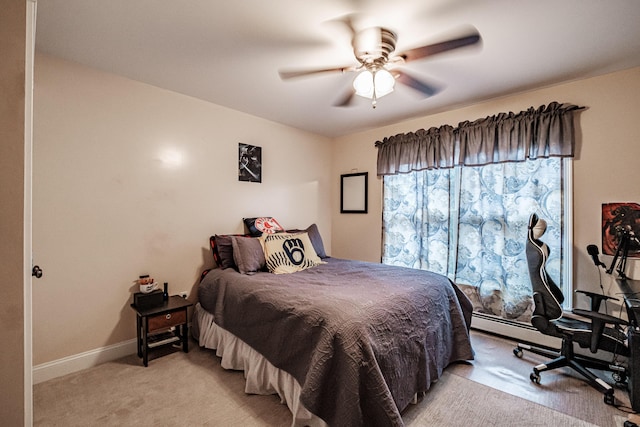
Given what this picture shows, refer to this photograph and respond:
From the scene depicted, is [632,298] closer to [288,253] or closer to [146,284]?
[288,253]

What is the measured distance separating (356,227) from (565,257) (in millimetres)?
2391

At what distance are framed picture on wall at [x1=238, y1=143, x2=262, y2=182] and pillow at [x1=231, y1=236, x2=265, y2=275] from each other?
0.91 m

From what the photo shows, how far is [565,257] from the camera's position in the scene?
2.50 meters

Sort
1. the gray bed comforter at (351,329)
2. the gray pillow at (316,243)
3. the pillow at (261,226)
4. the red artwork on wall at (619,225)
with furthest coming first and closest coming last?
the gray pillow at (316,243)
the pillow at (261,226)
the red artwork on wall at (619,225)
the gray bed comforter at (351,329)

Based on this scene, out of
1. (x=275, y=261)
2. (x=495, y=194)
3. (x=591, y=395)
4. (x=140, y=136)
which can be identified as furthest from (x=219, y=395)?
(x=495, y=194)

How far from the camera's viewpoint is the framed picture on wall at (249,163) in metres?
3.27

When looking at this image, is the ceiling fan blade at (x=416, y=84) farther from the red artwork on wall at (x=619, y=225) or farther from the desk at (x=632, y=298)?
the desk at (x=632, y=298)

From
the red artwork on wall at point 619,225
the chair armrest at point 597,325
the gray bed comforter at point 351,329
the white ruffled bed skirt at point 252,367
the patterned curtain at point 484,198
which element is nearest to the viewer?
the gray bed comforter at point 351,329

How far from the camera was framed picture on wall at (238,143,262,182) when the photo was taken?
3266 millimetres

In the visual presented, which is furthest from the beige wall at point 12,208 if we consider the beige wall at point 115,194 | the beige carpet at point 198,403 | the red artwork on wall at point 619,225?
the red artwork on wall at point 619,225

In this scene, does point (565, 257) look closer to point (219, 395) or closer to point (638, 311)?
point (638, 311)

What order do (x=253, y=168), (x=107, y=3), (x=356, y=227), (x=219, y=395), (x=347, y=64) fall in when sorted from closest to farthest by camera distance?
1. (x=107, y=3)
2. (x=219, y=395)
3. (x=347, y=64)
4. (x=253, y=168)
5. (x=356, y=227)

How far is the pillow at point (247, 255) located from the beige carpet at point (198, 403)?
87 centimetres

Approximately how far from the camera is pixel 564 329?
6.67ft
